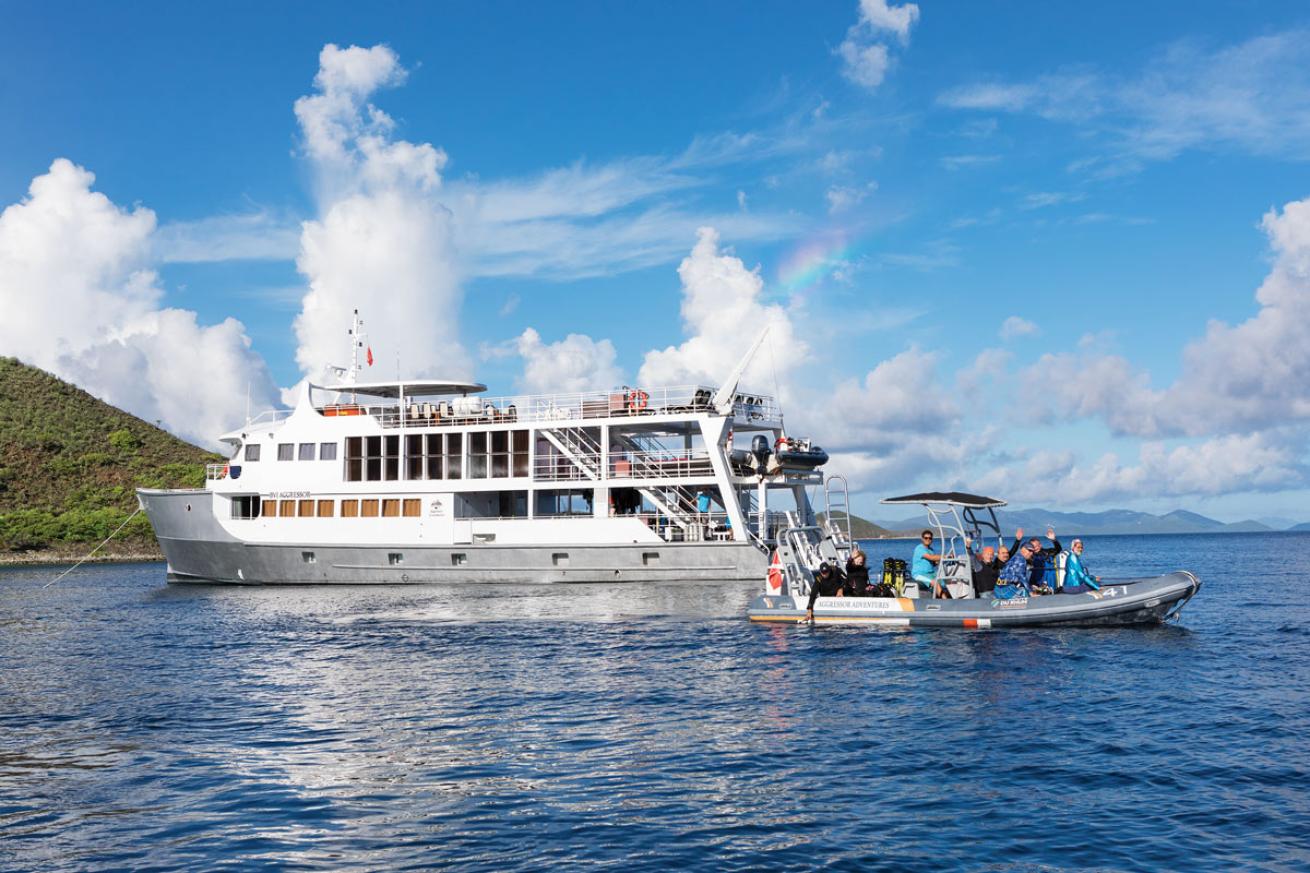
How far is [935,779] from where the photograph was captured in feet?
42.2

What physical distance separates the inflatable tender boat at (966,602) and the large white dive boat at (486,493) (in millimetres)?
10709

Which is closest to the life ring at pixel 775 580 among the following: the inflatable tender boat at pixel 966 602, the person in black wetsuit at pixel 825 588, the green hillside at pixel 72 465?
the inflatable tender boat at pixel 966 602

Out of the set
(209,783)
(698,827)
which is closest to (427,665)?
(209,783)

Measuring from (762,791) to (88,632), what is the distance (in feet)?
80.3

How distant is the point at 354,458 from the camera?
43531mm

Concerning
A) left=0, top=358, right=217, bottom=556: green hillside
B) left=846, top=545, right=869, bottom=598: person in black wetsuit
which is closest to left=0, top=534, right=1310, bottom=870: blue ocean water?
left=846, top=545, right=869, bottom=598: person in black wetsuit

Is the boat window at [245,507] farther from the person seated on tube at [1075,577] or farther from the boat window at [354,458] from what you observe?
the person seated on tube at [1075,577]

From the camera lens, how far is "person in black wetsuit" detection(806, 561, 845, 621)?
89.9ft

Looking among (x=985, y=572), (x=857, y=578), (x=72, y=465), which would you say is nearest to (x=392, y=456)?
(x=857, y=578)

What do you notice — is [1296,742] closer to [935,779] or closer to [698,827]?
[935,779]

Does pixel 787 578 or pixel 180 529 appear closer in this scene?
pixel 787 578

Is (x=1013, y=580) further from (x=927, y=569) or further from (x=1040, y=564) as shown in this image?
(x=927, y=569)

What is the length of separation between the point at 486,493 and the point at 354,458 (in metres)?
5.74

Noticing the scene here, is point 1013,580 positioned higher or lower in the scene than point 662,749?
higher
